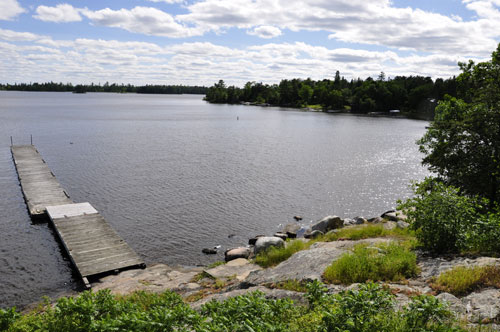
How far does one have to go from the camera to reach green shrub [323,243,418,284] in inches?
427

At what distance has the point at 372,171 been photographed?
47438 mm

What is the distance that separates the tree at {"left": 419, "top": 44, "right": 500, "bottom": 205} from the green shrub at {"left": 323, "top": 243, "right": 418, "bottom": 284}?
10330 millimetres

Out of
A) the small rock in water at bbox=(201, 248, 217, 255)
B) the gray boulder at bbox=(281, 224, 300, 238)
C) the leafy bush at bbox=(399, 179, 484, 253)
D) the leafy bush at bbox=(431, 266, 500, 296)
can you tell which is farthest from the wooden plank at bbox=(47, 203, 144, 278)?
the leafy bush at bbox=(431, 266, 500, 296)

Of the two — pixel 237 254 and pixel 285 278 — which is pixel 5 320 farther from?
pixel 237 254

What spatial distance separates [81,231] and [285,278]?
17.1 m

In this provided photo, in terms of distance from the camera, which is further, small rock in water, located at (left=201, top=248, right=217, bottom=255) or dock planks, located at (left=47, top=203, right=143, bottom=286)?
small rock in water, located at (left=201, top=248, right=217, bottom=255)

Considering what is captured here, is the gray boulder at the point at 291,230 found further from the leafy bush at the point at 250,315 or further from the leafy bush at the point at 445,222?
the leafy bush at the point at 250,315

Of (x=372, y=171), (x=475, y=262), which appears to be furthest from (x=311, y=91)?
(x=475, y=262)

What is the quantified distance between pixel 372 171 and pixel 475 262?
37977mm

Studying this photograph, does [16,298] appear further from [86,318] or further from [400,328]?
[400,328]

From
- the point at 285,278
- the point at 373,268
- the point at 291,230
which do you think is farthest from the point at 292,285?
the point at 291,230

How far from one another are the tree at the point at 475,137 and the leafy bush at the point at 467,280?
36.2 ft

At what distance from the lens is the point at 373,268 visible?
435 inches

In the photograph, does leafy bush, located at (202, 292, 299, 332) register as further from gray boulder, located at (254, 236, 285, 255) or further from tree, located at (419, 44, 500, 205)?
tree, located at (419, 44, 500, 205)
